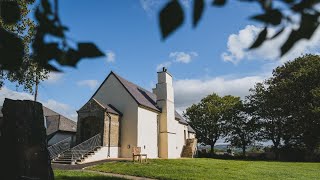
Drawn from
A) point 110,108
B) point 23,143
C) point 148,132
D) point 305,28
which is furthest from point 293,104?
point 305,28

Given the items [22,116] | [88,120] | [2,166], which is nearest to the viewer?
[2,166]

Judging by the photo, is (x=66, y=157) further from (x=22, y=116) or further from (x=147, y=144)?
(x=22, y=116)

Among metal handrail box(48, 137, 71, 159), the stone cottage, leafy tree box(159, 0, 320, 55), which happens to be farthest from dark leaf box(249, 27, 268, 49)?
the stone cottage

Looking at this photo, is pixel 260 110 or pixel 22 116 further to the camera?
pixel 260 110

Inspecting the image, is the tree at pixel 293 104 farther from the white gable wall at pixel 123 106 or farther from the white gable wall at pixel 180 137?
the white gable wall at pixel 123 106

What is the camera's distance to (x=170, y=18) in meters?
1.28

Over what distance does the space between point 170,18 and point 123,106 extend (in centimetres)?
3075

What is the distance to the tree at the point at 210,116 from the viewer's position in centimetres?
A: 6234

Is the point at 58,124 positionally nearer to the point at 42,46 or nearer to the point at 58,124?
the point at 58,124

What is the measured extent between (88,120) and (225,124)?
120ft

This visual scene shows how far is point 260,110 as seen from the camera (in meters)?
54.3

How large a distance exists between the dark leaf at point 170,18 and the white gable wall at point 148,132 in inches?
1182

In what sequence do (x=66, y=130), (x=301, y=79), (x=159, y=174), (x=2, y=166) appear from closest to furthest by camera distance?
(x=2, y=166) → (x=159, y=174) → (x=66, y=130) → (x=301, y=79)

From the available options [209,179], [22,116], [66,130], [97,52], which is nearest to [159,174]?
[209,179]
